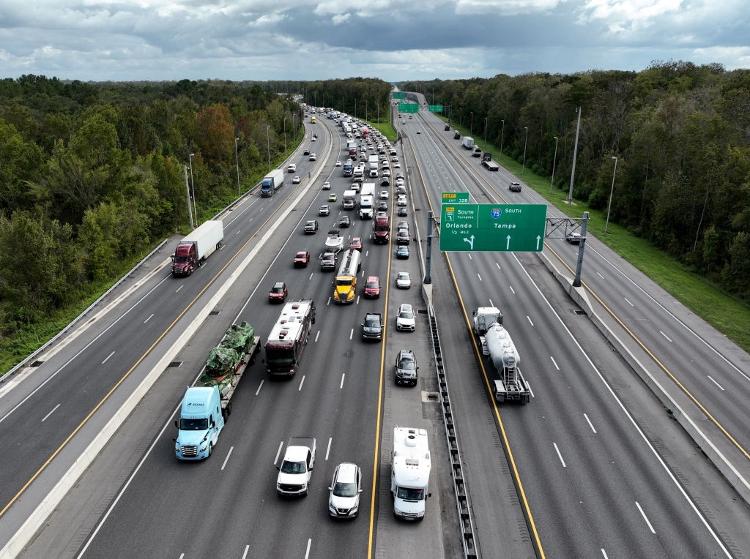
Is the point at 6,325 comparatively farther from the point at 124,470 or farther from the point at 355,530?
the point at 355,530

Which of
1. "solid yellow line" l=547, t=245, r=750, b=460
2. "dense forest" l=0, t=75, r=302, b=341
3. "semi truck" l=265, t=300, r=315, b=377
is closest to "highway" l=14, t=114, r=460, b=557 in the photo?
"semi truck" l=265, t=300, r=315, b=377

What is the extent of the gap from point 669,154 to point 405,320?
57695 mm

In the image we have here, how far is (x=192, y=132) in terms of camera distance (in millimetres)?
111500

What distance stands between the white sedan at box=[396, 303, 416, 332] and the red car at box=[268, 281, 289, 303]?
12.5m

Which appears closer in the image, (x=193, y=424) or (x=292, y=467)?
(x=292, y=467)

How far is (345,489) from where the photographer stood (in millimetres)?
26625

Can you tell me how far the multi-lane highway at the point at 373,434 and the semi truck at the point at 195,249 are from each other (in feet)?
6.66

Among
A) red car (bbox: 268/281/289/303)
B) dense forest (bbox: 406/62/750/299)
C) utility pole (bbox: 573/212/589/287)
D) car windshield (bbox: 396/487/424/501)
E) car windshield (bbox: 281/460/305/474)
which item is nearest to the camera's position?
car windshield (bbox: 396/487/424/501)

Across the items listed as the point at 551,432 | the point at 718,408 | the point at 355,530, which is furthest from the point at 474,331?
the point at 355,530

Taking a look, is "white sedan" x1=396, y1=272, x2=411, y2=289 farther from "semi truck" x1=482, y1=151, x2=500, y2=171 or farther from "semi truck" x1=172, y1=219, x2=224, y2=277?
"semi truck" x1=482, y1=151, x2=500, y2=171

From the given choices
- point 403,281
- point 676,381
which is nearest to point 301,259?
point 403,281

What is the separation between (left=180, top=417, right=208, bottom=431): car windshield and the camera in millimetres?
30781

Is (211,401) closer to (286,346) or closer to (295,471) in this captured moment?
(295,471)

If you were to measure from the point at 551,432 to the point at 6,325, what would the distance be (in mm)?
49189
